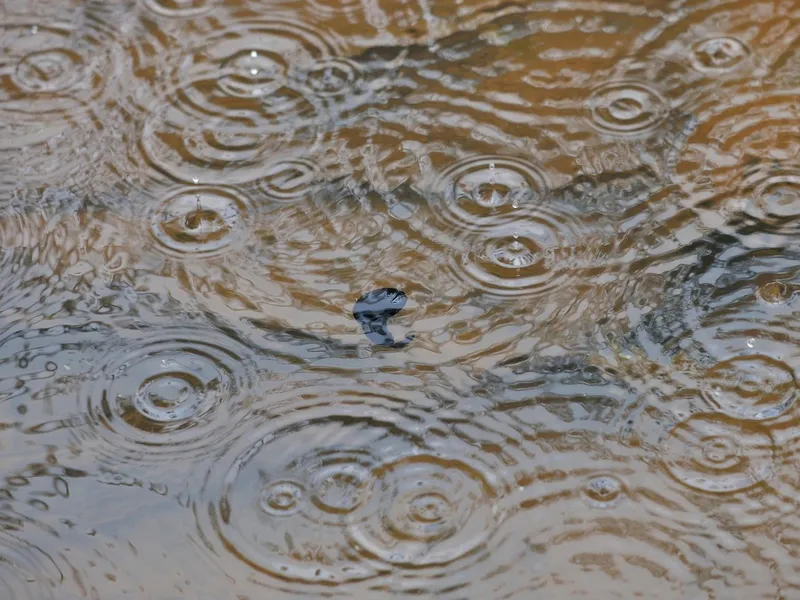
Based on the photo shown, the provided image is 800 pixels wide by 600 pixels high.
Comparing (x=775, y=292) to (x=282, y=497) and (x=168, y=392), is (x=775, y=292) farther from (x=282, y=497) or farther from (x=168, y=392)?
(x=168, y=392)

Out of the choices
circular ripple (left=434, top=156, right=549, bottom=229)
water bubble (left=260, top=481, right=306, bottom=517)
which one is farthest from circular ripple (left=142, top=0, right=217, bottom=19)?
water bubble (left=260, top=481, right=306, bottom=517)

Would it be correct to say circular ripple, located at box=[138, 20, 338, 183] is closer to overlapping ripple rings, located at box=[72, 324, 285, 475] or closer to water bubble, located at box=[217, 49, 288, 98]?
water bubble, located at box=[217, 49, 288, 98]

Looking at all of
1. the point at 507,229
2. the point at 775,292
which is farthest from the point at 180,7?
the point at 775,292

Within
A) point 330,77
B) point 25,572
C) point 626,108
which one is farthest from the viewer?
point 330,77

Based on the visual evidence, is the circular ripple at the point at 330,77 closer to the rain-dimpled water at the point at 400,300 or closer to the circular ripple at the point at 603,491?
the rain-dimpled water at the point at 400,300

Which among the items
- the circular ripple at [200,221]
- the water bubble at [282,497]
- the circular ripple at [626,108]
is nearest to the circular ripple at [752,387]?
the circular ripple at [626,108]
